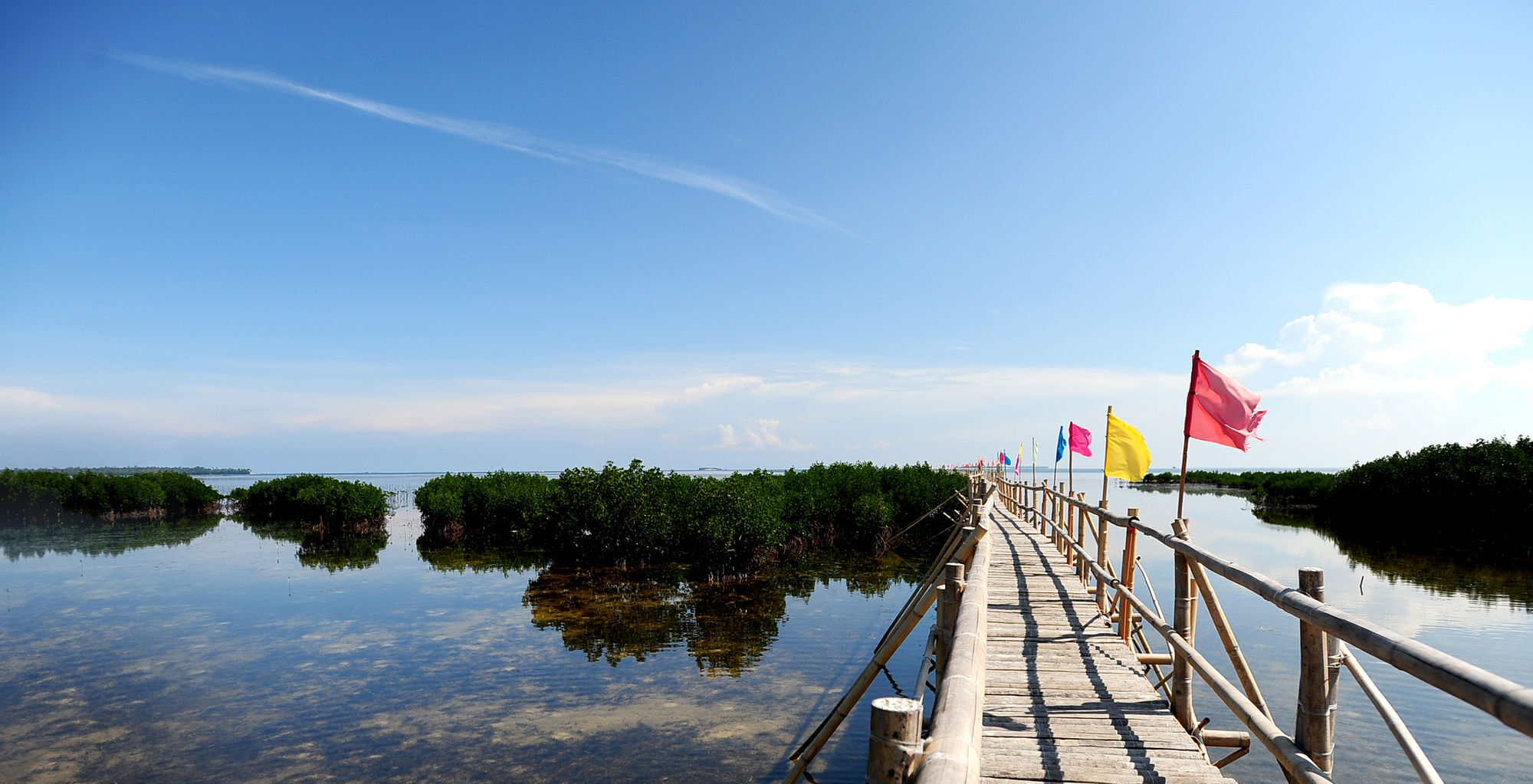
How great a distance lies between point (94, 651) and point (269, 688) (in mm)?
5945

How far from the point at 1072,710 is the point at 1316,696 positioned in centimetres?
284

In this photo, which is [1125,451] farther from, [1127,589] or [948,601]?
[948,601]

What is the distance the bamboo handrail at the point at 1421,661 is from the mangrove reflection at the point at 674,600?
12640 mm

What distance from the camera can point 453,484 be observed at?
38.7 metres

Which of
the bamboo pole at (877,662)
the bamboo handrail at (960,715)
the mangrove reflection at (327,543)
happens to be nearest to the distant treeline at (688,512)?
the mangrove reflection at (327,543)

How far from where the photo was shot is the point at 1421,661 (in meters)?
2.51

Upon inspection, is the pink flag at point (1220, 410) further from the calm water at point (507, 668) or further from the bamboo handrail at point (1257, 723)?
the calm water at point (507, 668)

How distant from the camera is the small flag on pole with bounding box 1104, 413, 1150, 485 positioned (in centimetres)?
1152

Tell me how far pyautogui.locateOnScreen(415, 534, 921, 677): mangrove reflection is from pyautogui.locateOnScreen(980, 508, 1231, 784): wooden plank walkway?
7.59m

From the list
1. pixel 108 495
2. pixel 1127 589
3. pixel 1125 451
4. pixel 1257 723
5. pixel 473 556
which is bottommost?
pixel 108 495

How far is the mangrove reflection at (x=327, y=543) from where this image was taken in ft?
96.7

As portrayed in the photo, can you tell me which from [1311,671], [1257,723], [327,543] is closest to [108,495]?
[327,543]

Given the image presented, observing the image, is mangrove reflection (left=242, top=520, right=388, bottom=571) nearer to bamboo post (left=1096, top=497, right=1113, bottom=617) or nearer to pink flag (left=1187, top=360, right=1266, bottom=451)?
bamboo post (left=1096, top=497, right=1113, bottom=617)

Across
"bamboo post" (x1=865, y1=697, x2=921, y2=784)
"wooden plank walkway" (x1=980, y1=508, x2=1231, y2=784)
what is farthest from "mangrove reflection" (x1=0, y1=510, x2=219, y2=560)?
"bamboo post" (x1=865, y1=697, x2=921, y2=784)
